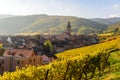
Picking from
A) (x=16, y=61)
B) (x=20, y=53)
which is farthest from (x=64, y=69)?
(x=20, y=53)

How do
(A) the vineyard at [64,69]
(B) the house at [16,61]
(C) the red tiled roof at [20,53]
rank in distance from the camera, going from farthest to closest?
(C) the red tiled roof at [20,53]
(B) the house at [16,61]
(A) the vineyard at [64,69]

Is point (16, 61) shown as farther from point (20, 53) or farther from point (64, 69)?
point (64, 69)

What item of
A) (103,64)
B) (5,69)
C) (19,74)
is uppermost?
(19,74)

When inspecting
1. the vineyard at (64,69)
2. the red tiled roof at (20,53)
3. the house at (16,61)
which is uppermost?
the vineyard at (64,69)

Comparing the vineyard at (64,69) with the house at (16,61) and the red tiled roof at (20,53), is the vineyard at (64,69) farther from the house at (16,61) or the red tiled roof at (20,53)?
the red tiled roof at (20,53)

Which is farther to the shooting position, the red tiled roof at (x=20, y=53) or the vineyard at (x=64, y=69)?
the red tiled roof at (x=20, y=53)

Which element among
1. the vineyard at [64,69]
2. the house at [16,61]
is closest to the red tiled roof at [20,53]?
the house at [16,61]

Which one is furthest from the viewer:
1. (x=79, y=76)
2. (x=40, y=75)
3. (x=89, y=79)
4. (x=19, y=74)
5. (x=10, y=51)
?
(x=10, y=51)

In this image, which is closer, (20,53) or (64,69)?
(64,69)

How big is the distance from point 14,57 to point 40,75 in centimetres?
6073

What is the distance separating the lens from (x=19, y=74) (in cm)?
5284

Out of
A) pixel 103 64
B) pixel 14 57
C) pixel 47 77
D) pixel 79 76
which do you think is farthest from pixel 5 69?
pixel 47 77

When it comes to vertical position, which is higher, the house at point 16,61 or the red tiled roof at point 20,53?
the red tiled roof at point 20,53

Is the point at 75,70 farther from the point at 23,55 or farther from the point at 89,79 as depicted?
the point at 23,55
